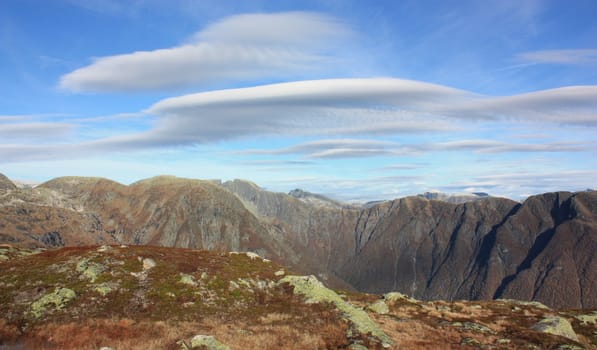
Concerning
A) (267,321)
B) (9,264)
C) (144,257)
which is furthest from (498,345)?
(9,264)

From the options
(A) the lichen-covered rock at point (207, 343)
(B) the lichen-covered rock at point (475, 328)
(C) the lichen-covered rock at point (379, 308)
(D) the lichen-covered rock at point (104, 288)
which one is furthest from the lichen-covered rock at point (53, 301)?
(B) the lichen-covered rock at point (475, 328)

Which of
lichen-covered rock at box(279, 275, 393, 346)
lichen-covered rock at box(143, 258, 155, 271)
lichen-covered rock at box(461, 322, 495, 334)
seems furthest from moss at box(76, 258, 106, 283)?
lichen-covered rock at box(461, 322, 495, 334)

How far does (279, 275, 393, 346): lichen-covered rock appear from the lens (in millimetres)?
32125

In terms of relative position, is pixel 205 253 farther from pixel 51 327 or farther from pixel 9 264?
pixel 51 327

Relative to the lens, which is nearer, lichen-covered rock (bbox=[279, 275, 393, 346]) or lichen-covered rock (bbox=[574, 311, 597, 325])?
lichen-covered rock (bbox=[279, 275, 393, 346])

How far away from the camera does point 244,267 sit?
5450 cm

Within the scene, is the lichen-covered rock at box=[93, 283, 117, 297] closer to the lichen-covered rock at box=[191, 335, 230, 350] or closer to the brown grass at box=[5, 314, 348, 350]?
the brown grass at box=[5, 314, 348, 350]

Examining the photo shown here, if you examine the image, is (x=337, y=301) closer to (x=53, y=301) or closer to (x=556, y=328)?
(x=556, y=328)

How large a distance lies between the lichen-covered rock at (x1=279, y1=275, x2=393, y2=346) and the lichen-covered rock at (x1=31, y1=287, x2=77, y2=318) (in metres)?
22.5

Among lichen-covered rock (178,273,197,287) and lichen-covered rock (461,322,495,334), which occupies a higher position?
lichen-covered rock (178,273,197,287)

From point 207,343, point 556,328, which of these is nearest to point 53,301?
point 207,343

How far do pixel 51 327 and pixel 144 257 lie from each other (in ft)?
70.5

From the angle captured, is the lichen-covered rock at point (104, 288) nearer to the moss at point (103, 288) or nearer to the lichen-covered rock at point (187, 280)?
the moss at point (103, 288)

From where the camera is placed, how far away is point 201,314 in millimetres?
37156
